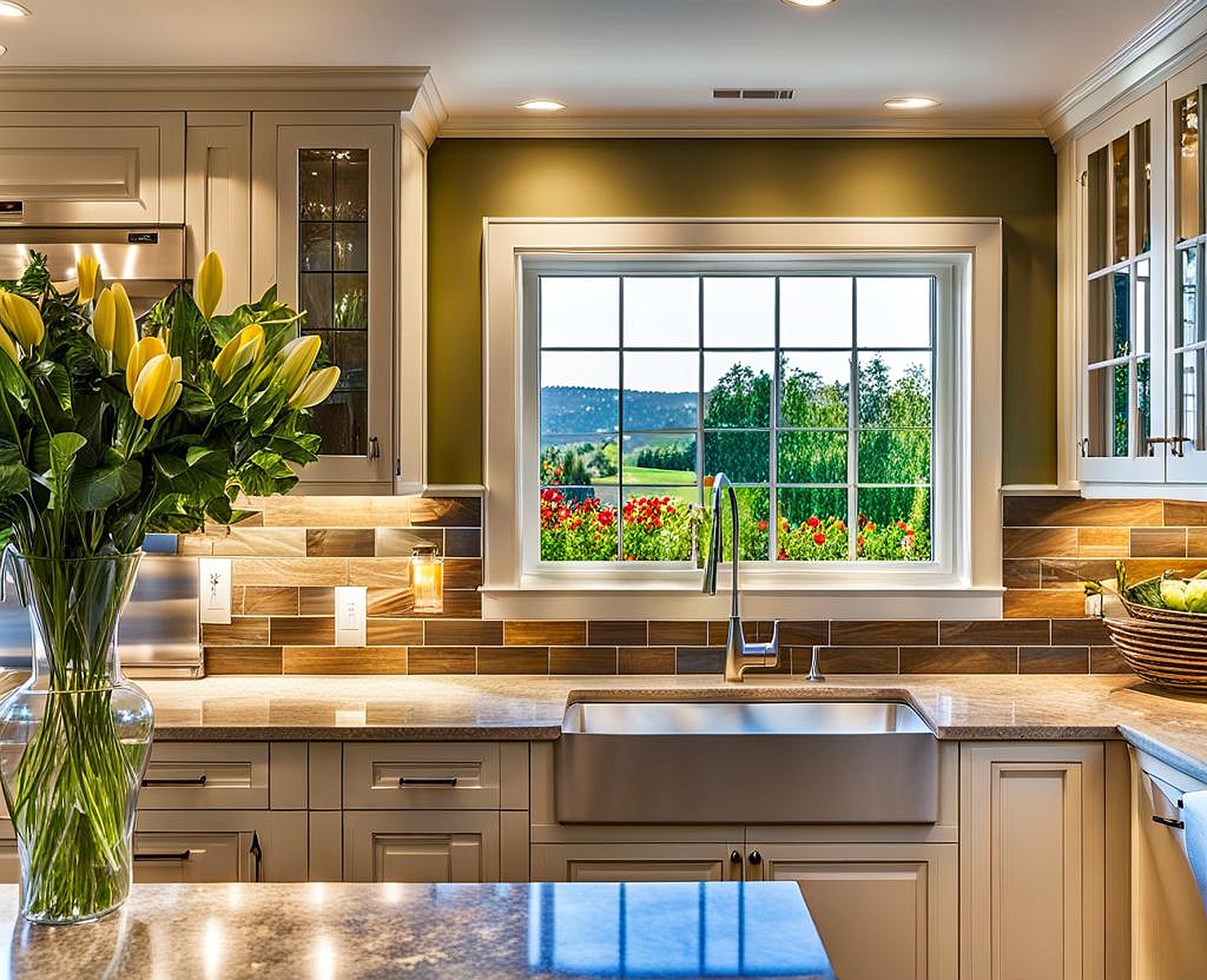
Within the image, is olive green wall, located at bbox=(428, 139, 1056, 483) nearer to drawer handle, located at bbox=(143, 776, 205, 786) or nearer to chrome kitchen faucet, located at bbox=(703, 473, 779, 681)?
chrome kitchen faucet, located at bbox=(703, 473, 779, 681)

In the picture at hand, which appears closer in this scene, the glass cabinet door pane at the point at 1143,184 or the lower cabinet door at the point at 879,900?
the lower cabinet door at the point at 879,900

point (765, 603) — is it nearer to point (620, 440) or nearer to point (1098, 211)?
point (620, 440)

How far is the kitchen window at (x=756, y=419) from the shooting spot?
10.2 feet

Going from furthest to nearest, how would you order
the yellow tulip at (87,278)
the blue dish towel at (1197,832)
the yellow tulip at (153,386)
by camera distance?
the blue dish towel at (1197,832), the yellow tulip at (87,278), the yellow tulip at (153,386)

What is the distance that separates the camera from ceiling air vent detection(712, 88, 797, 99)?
8.96 ft

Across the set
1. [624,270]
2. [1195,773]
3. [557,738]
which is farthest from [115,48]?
[1195,773]

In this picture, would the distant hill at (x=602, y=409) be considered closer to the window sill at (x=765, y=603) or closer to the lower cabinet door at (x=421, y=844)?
the window sill at (x=765, y=603)

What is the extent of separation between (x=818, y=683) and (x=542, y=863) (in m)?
0.92

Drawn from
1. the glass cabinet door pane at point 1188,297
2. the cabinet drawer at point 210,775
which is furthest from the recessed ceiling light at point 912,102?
the cabinet drawer at point 210,775

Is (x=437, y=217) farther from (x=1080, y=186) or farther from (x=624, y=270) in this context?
(x=1080, y=186)

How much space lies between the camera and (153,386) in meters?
1.06

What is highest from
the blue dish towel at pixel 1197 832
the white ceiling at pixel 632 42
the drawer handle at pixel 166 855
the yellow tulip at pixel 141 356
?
the white ceiling at pixel 632 42

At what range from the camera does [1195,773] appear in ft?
6.61

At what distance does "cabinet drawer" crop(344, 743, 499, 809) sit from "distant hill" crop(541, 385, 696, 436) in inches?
42.6
